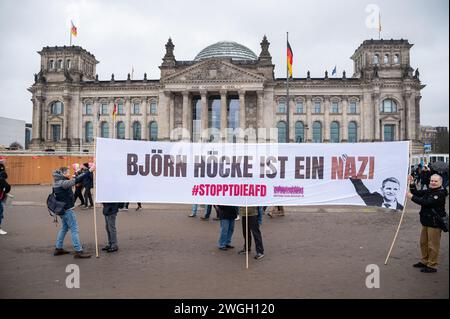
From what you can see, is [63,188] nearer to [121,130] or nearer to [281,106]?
[281,106]

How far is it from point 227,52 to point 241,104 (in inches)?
705

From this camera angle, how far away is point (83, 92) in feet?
217

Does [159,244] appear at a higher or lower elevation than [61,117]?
Result: lower

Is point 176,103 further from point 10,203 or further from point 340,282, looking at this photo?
point 340,282

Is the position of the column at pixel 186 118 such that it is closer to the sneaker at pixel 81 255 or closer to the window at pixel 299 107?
the window at pixel 299 107

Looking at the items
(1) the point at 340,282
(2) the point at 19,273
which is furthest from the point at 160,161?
(1) the point at 340,282

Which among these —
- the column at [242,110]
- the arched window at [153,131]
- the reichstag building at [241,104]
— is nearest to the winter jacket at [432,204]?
the reichstag building at [241,104]

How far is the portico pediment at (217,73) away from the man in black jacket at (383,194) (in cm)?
5185

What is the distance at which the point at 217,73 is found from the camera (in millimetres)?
58375

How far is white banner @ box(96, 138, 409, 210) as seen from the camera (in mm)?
8125

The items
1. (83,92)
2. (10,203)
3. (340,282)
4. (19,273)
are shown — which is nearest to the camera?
(340,282)

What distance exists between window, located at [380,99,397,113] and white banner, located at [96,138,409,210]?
58.6 m

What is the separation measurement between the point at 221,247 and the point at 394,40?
65.6m

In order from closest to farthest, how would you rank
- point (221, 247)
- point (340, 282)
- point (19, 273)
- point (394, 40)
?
point (340, 282) < point (19, 273) < point (221, 247) < point (394, 40)
